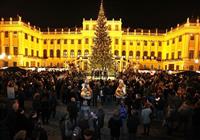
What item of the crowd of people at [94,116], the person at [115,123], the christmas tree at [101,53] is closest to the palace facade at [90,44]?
the christmas tree at [101,53]

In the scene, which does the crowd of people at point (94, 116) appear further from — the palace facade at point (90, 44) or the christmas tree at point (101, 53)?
the palace facade at point (90, 44)

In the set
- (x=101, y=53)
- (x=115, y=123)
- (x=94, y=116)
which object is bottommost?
(x=115, y=123)

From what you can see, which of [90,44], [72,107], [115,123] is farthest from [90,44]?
[115,123]

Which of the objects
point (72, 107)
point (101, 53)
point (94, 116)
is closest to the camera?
point (94, 116)

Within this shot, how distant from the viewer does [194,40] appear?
226 feet

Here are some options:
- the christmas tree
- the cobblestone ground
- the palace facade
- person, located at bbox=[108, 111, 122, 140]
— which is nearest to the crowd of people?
person, located at bbox=[108, 111, 122, 140]

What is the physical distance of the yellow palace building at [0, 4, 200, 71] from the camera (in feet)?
228

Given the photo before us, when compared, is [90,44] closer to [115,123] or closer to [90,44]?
[90,44]

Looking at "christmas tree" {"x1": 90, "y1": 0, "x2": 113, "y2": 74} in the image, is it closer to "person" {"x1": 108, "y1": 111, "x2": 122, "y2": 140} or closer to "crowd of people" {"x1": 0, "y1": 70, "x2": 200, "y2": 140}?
"crowd of people" {"x1": 0, "y1": 70, "x2": 200, "y2": 140}

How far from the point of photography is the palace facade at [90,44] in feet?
Result: 228

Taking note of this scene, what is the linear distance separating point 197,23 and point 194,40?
14.7ft

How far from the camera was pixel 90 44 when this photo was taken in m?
81.8

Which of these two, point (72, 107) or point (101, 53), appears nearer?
point (72, 107)

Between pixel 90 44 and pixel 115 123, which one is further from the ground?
pixel 90 44
